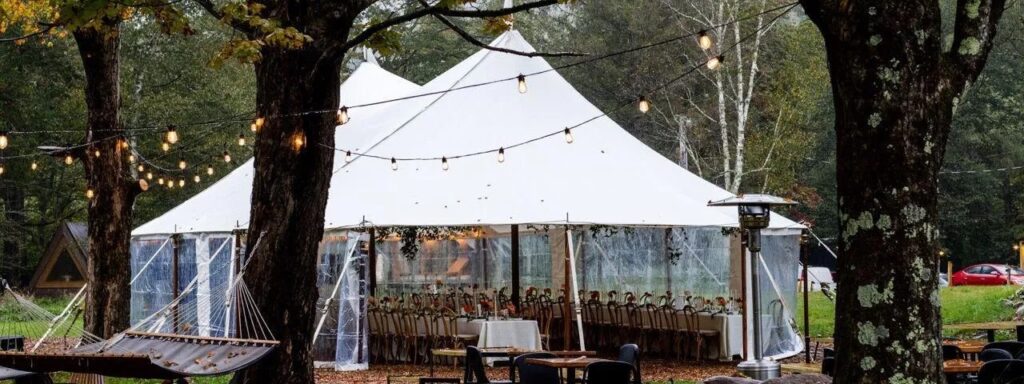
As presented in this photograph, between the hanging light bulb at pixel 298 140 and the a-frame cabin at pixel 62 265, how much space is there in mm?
22340

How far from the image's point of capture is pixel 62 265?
3067cm

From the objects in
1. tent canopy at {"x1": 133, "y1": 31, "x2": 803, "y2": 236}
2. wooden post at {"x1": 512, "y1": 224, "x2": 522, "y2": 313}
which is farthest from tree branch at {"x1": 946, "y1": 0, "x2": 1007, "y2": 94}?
wooden post at {"x1": 512, "y1": 224, "x2": 522, "y2": 313}

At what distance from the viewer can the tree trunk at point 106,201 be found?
11.6 m

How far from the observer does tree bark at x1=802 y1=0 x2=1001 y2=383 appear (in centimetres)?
Answer: 501

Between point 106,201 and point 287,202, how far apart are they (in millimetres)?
3863

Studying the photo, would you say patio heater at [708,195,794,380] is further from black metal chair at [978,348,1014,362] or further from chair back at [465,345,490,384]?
chair back at [465,345,490,384]

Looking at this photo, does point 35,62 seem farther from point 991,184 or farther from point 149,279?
point 991,184

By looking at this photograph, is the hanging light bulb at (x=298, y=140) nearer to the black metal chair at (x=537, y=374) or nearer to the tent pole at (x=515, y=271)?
the black metal chair at (x=537, y=374)

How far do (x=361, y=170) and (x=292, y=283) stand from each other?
274 inches

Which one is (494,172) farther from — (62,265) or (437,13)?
(62,265)

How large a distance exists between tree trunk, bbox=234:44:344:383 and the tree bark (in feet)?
13.5

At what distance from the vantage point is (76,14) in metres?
8.26

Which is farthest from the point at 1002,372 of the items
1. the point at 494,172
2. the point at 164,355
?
the point at 494,172

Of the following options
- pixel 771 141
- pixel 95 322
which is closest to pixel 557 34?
pixel 771 141
